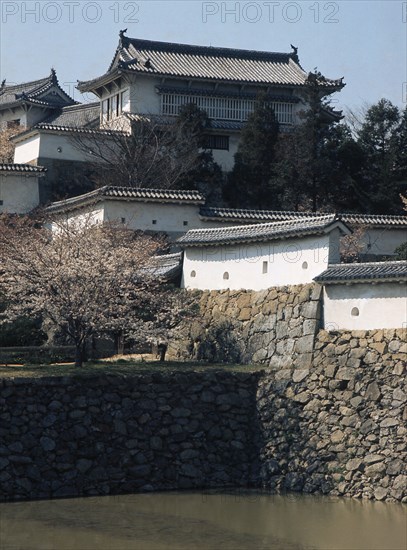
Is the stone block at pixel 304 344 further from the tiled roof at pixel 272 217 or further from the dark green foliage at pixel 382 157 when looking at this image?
the dark green foliage at pixel 382 157

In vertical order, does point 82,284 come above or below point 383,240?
below

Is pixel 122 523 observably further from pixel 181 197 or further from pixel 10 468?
pixel 181 197

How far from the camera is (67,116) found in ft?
171

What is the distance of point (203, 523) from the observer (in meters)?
20.7

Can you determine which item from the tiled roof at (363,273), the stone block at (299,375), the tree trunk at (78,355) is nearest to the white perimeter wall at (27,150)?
the tree trunk at (78,355)

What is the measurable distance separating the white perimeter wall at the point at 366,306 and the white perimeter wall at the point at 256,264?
0.94 meters

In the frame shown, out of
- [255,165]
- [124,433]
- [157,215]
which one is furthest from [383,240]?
[124,433]

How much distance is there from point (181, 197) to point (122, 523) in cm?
1652

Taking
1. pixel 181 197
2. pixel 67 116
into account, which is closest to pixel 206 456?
pixel 181 197

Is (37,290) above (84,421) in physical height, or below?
above

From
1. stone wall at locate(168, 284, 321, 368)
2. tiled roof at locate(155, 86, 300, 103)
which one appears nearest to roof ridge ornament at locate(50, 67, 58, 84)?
tiled roof at locate(155, 86, 300, 103)

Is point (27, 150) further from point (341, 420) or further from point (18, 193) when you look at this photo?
point (341, 420)

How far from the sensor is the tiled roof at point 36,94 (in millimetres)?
53562

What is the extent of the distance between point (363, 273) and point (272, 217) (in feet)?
38.9
